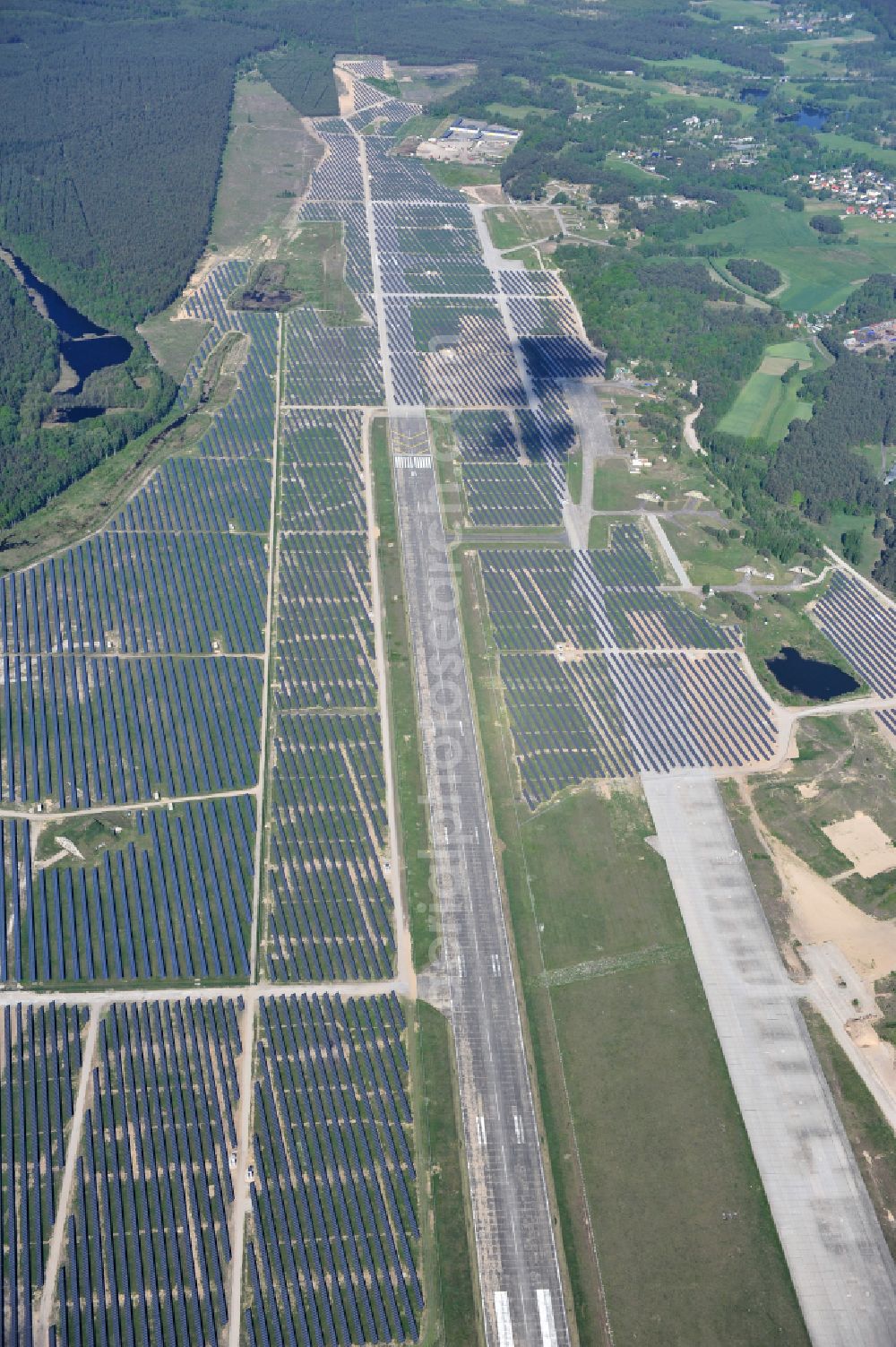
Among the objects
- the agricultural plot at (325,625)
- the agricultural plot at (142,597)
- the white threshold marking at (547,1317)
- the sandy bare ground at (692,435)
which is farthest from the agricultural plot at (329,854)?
the sandy bare ground at (692,435)

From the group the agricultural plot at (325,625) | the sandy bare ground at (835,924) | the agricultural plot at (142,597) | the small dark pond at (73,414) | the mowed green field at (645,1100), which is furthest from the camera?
the small dark pond at (73,414)

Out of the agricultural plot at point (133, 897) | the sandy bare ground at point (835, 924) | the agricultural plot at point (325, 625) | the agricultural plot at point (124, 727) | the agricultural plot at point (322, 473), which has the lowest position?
the sandy bare ground at point (835, 924)

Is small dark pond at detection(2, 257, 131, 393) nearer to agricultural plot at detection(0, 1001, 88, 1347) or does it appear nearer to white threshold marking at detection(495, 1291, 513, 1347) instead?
agricultural plot at detection(0, 1001, 88, 1347)

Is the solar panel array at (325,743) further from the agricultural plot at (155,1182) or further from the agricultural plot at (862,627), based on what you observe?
the agricultural plot at (862,627)

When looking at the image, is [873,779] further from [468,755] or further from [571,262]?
[571,262]

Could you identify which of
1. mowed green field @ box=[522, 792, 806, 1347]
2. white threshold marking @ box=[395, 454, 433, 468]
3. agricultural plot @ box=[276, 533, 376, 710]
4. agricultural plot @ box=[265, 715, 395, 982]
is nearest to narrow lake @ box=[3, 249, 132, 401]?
white threshold marking @ box=[395, 454, 433, 468]

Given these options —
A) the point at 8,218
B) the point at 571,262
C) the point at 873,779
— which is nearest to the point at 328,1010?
the point at 873,779
